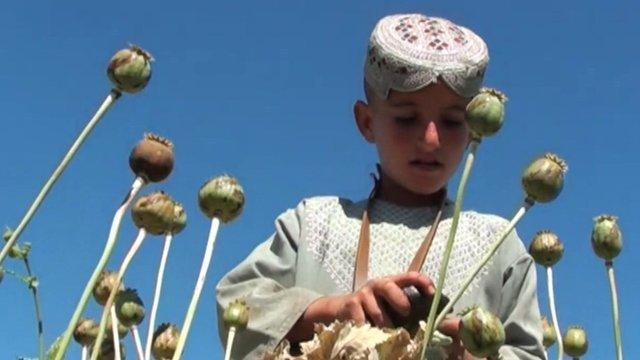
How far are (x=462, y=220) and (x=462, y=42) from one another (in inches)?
15.3

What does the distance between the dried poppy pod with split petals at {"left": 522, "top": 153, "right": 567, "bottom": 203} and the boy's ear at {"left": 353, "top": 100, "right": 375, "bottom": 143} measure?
0.97m

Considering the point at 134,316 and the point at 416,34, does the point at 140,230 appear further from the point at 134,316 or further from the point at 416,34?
the point at 416,34

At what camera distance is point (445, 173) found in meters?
2.18

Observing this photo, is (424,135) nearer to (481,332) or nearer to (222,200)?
(222,200)

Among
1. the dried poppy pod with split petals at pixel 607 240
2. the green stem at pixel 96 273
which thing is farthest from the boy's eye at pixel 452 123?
the green stem at pixel 96 273

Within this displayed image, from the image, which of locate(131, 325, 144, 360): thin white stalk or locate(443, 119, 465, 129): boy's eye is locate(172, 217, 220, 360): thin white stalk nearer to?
locate(131, 325, 144, 360): thin white stalk

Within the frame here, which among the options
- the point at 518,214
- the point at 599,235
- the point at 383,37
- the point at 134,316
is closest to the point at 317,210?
the point at 383,37

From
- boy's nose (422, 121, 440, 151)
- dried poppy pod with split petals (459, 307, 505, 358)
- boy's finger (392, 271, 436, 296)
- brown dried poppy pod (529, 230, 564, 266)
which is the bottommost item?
dried poppy pod with split petals (459, 307, 505, 358)

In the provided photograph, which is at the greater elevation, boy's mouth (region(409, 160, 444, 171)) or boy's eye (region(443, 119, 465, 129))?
boy's eye (region(443, 119, 465, 129))

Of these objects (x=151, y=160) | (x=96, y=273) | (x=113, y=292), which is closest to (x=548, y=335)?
(x=151, y=160)

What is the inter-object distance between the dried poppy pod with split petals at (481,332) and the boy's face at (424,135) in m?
0.86

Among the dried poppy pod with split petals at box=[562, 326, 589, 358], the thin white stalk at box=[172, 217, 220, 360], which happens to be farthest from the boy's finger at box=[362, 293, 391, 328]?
the dried poppy pod with split petals at box=[562, 326, 589, 358]

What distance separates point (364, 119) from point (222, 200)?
1.01 m

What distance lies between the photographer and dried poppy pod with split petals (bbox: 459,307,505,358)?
1275 mm
